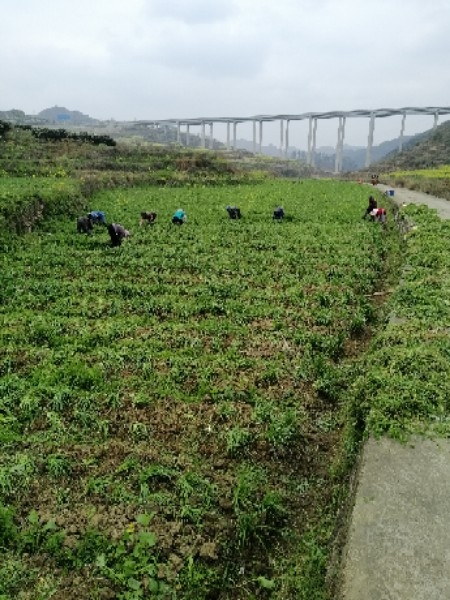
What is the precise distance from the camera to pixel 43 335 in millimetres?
9172

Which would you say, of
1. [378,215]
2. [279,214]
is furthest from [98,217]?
[378,215]

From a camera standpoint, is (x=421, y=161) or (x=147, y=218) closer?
(x=147, y=218)

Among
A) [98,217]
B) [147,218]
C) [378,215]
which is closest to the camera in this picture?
[98,217]

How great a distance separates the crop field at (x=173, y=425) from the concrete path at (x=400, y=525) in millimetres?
587

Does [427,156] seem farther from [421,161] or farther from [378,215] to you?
[378,215]

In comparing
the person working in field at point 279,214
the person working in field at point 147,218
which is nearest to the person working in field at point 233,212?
the person working in field at point 279,214

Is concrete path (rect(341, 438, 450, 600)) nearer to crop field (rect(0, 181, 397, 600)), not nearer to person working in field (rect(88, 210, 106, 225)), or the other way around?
crop field (rect(0, 181, 397, 600))

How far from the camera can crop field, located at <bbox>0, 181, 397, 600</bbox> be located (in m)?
4.60

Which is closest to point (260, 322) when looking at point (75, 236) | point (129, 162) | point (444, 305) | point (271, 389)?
point (271, 389)

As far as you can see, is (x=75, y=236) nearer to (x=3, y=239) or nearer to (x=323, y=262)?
(x=3, y=239)

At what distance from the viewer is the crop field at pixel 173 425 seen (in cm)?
460

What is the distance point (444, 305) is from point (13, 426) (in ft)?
26.1

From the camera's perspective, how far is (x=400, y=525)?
4.43 meters

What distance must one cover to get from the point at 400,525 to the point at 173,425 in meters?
3.20
